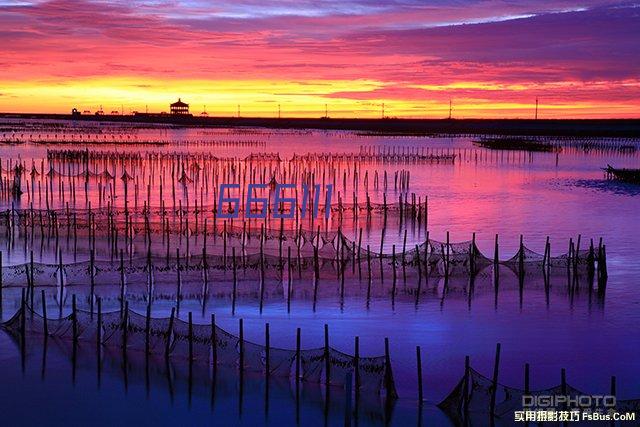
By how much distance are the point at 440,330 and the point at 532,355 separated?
6.80 feet

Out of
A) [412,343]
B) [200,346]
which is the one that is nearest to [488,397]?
[412,343]

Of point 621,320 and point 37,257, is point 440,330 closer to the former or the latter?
point 621,320

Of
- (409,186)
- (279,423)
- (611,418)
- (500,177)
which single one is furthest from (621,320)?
(500,177)

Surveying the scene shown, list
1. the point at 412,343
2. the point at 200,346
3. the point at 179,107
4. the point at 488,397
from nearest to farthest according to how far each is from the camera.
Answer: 1. the point at 488,397
2. the point at 200,346
3. the point at 412,343
4. the point at 179,107

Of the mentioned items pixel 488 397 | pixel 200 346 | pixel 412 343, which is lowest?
pixel 412 343

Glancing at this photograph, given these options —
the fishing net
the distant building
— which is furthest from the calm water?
the distant building

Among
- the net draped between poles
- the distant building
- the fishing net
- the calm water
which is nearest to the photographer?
the fishing net

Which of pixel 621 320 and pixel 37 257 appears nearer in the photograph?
pixel 621 320

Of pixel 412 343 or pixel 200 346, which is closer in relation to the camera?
pixel 200 346

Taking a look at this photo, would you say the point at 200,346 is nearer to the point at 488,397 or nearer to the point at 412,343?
the point at 412,343

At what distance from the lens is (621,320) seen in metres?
18.1

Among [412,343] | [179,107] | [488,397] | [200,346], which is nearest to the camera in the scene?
[488,397]

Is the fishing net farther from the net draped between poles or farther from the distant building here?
the distant building

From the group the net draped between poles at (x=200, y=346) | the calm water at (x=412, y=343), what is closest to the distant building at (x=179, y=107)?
the calm water at (x=412, y=343)
